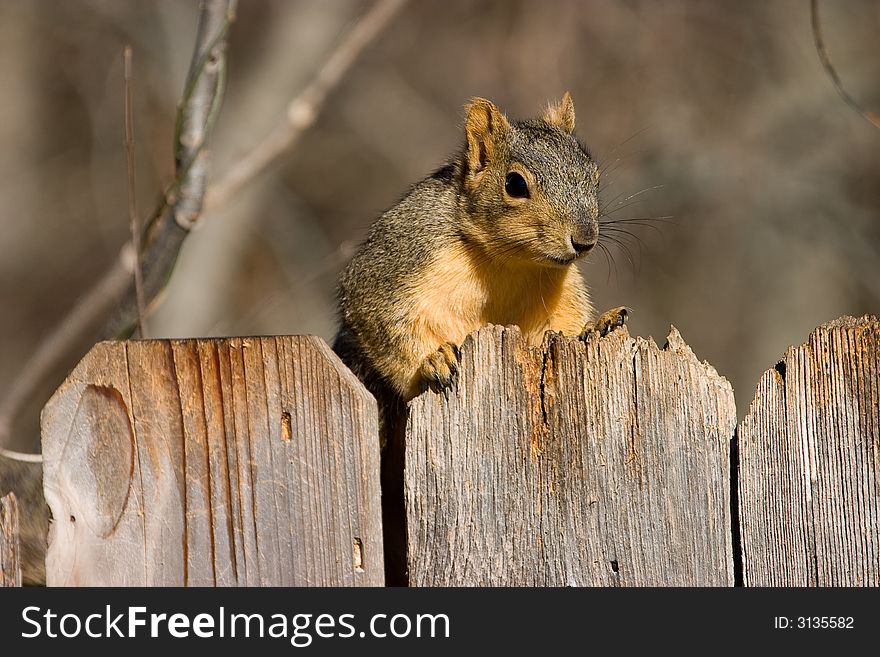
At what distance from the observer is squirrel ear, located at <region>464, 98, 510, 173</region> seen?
3211mm

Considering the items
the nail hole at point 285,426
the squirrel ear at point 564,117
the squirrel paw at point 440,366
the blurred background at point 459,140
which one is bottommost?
the nail hole at point 285,426

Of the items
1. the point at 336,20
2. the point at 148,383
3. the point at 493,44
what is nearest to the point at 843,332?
the point at 148,383

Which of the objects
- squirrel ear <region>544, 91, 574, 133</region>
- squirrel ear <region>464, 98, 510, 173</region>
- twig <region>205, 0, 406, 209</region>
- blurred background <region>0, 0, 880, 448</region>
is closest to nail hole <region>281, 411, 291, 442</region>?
twig <region>205, 0, 406, 209</region>

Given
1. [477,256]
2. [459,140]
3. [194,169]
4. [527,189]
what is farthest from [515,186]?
[459,140]

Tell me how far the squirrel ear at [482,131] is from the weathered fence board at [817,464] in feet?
4.64

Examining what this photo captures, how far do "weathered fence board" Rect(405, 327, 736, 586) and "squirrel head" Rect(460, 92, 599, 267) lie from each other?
84 cm

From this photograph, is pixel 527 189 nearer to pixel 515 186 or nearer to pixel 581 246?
pixel 515 186

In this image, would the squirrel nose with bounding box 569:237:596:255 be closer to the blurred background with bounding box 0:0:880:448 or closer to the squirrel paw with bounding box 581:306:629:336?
the squirrel paw with bounding box 581:306:629:336

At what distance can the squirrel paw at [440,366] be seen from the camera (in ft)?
7.97

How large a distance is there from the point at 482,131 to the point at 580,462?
1453mm

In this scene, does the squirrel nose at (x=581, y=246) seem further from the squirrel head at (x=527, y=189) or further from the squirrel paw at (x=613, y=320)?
the squirrel paw at (x=613, y=320)

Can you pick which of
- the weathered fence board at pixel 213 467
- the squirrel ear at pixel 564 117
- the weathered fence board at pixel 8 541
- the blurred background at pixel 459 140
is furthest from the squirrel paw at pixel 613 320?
the blurred background at pixel 459 140

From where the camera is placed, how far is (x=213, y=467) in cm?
201
